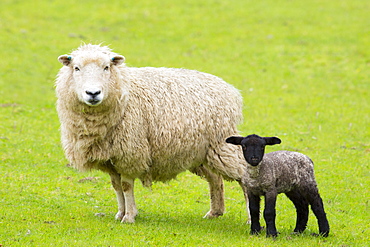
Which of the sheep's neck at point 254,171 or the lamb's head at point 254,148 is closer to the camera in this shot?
the lamb's head at point 254,148

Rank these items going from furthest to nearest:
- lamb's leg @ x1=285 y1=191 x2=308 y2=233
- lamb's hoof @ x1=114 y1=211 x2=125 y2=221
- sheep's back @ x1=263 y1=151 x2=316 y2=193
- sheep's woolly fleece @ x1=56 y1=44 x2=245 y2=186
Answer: lamb's hoof @ x1=114 y1=211 x2=125 y2=221, sheep's woolly fleece @ x1=56 y1=44 x2=245 y2=186, lamb's leg @ x1=285 y1=191 x2=308 y2=233, sheep's back @ x1=263 y1=151 x2=316 y2=193

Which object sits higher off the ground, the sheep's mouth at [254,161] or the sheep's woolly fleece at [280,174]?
the sheep's mouth at [254,161]

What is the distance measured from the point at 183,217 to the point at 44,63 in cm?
1508

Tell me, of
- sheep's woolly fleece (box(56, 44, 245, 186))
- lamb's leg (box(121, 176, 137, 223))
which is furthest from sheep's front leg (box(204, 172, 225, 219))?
lamb's leg (box(121, 176, 137, 223))

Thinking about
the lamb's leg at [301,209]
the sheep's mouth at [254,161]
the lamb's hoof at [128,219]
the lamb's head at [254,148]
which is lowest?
the lamb's hoof at [128,219]

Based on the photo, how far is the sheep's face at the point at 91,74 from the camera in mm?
8180

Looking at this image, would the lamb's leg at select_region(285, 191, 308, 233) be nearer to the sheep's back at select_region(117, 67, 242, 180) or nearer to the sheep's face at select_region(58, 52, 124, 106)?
the sheep's back at select_region(117, 67, 242, 180)

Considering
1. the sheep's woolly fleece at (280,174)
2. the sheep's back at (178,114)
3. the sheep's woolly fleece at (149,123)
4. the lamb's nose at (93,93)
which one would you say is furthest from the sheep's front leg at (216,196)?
the lamb's nose at (93,93)

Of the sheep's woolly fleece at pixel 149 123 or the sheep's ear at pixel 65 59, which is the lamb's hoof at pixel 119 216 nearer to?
the sheep's woolly fleece at pixel 149 123

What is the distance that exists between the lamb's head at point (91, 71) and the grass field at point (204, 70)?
2.06m

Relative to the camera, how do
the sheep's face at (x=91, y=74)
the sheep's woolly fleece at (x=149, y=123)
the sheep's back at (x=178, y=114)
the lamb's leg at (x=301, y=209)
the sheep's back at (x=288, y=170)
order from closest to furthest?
the sheep's back at (x=288, y=170)
the sheep's face at (x=91, y=74)
the lamb's leg at (x=301, y=209)
the sheep's woolly fleece at (x=149, y=123)
the sheep's back at (x=178, y=114)

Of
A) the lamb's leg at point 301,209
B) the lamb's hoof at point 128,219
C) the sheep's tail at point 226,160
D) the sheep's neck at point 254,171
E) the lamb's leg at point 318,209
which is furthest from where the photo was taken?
the sheep's tail at point 226,160

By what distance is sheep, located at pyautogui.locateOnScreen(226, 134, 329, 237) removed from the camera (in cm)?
787

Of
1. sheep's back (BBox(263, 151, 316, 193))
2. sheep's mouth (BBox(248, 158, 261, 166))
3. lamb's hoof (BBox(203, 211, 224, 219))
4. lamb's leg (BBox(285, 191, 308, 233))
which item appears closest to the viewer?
sheep's mouth (BBox(248, 158, 261, 166))
